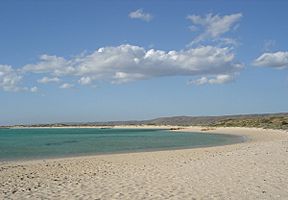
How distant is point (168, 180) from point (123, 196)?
2.93 metres

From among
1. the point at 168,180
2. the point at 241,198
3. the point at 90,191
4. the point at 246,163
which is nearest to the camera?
the point at 241,198

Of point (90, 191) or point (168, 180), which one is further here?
point (168, 180)

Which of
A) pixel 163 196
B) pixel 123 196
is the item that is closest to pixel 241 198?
pixel 163 196

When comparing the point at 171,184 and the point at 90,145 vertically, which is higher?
the point at 171,184

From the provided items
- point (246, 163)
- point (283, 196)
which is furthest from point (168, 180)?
point (246, 163)

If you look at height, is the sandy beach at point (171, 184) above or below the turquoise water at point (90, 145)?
above

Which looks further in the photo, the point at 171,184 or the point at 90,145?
the point at 90,145

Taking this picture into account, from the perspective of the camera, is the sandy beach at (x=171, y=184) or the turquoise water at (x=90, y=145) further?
the turquoise water at (x=90, y=145)

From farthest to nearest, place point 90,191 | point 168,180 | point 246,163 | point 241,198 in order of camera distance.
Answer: point 246,163, point 168,180, point 90,191, point 241,198

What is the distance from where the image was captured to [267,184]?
12203 mm

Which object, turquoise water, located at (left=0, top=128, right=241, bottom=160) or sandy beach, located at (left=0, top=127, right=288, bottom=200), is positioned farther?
turquoise water, located at (left=0, top=128, right=241, bottom=160)

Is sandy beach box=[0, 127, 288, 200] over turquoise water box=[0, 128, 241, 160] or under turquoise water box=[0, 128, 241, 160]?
over

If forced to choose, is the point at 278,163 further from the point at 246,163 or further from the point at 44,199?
the point at 44,199

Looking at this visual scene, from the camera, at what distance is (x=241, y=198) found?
10.5 m
